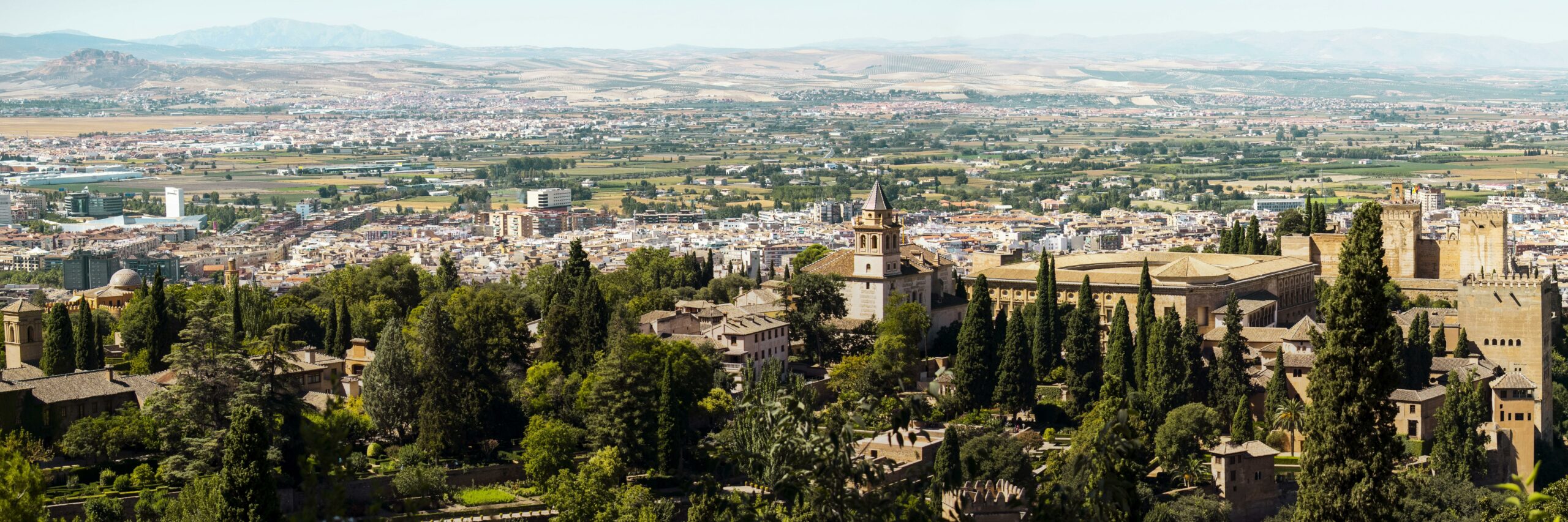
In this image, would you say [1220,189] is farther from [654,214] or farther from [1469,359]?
[1469,359]

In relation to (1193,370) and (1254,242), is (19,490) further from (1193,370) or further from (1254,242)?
(1254,242)

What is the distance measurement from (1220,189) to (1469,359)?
91.4m

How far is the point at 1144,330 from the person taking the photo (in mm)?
41125

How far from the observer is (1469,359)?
1671 inches

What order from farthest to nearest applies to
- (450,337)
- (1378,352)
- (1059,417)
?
1. (1059,417)
2. (450,337)
3. (1378,352)

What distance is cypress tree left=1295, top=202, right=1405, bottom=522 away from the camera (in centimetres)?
2147

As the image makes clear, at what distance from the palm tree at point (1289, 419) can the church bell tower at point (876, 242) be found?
31.4 feet

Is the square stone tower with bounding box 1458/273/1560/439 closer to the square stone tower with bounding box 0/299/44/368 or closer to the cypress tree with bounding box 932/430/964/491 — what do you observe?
the cypress tree with bounding box 932/430/964/491

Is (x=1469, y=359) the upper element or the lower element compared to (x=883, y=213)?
lower

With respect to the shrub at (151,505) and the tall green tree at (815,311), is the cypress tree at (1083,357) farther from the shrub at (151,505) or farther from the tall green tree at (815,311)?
the shrub at (151,505)

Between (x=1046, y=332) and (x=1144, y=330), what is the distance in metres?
2.12

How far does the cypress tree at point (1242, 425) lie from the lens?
36.9 m

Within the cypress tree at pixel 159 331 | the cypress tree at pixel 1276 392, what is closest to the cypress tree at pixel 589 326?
the cypress tree at pixel 159 331

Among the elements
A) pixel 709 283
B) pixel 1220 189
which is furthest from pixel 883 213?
pixel 1220 189
